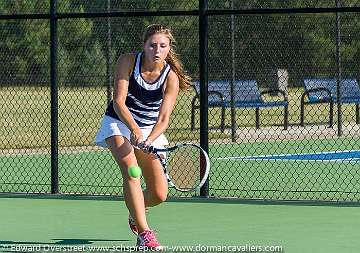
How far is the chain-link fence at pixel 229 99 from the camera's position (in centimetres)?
1379

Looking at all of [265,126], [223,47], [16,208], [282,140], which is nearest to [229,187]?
[16,208]

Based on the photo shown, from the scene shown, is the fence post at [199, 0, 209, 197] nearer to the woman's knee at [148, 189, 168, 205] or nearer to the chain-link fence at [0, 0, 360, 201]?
the chain-link fence at [0, 0, 360, 201]

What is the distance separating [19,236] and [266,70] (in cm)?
1875

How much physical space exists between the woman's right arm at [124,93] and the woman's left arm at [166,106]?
0.10m

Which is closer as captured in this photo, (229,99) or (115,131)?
(115,131)

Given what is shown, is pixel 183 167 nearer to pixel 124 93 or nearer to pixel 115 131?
pixel 115 131

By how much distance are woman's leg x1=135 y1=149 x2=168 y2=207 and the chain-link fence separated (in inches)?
111

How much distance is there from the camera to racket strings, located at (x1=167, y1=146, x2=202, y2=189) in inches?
352

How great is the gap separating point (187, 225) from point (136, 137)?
1.76 m

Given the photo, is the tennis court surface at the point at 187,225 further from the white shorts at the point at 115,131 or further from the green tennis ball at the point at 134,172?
the white shorts at the point at 115,131

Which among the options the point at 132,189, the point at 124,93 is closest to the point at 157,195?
the point at 132,189

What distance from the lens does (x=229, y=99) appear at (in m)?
20.8

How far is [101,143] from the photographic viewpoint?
8891mm

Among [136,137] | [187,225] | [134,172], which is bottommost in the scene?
[187,225]
